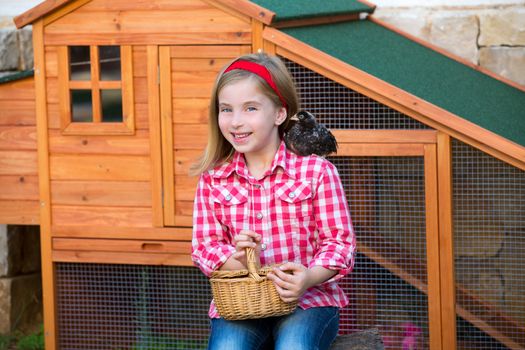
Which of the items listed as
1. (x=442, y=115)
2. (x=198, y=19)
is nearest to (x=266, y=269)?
(x=442, y=115)

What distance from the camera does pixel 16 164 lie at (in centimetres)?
432

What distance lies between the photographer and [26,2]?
5293 millimetres

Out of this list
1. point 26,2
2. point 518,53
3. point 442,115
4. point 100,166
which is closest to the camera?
point 442,115

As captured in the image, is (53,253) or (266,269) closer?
(266,269)

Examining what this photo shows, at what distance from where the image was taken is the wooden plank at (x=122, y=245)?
13.6 ft

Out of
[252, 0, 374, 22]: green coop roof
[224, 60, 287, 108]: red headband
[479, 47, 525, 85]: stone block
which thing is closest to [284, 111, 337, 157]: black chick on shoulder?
[224, 60, 287, 108]: red headband

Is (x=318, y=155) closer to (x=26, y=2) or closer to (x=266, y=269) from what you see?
(x=266, y=269)

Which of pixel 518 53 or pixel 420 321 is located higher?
pixel 518 53

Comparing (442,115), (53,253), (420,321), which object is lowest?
(420,321)

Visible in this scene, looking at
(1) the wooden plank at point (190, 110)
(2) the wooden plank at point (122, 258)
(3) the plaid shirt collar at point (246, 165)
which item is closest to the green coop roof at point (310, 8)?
(1) the wooden plank at point (190, 110)

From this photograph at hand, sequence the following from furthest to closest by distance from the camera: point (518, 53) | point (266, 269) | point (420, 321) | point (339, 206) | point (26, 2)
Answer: point (26, 2)
point (518, 53)
point (420, 321)
point (339, 206)
point (266, 269)

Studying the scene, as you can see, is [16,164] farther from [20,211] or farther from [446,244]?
[446,244]

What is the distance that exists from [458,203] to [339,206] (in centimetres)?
127

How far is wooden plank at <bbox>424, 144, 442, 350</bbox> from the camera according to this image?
378 centimetres
